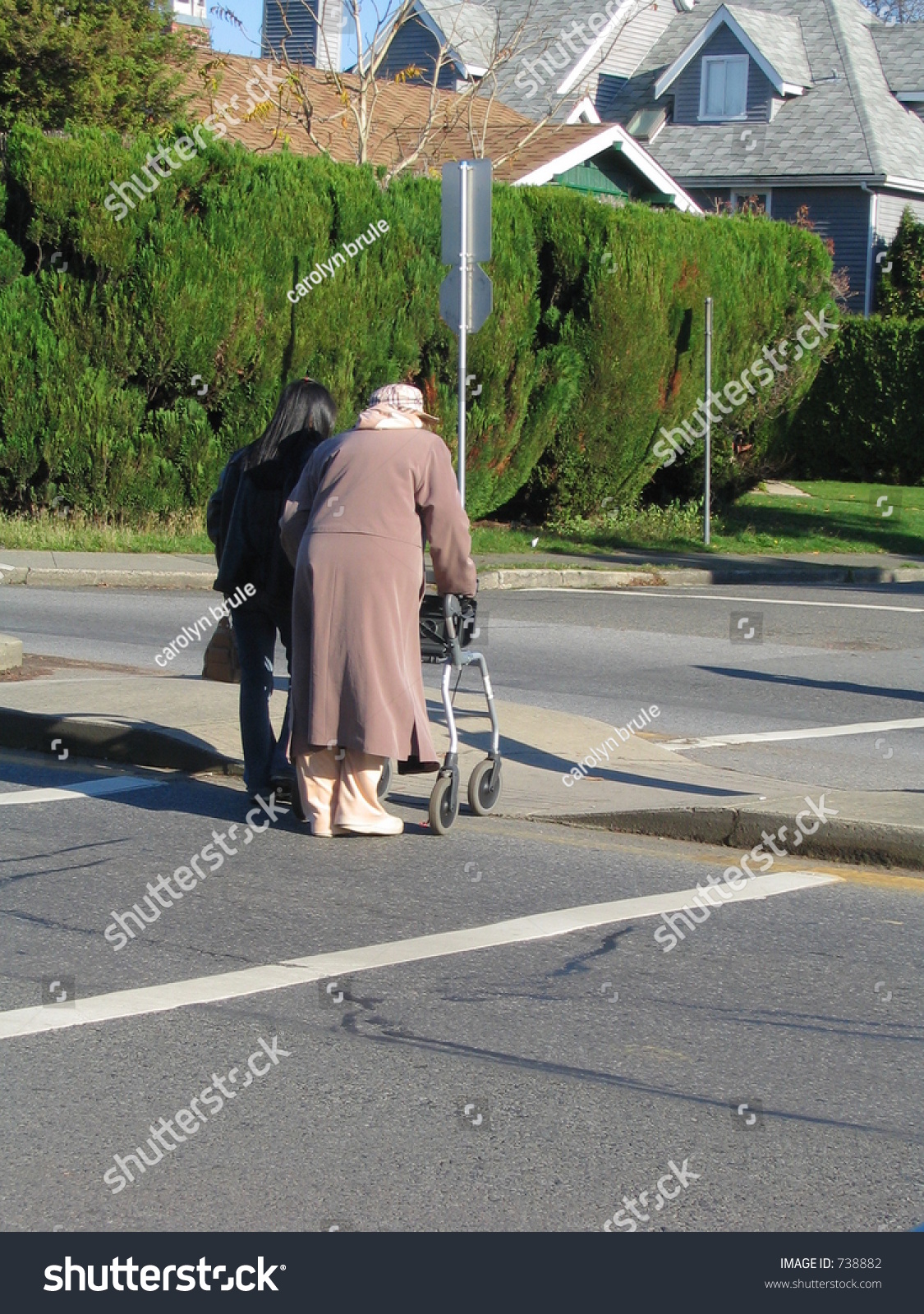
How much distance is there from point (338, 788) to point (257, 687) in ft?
2.32

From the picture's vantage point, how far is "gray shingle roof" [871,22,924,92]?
152ft

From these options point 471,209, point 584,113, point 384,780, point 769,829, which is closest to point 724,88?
point 584,113

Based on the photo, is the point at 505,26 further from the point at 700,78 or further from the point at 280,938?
the point at 280,938

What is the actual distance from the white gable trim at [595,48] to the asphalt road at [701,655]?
2940cm

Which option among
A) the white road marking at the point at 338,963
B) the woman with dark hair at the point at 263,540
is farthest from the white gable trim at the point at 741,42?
the white road marking at the point at 338,963

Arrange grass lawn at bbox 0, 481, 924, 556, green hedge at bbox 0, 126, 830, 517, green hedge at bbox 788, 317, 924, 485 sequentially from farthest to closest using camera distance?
green hedge at bbox 788, 317, 924, 485 < grass lawn at bbox 0, 481, 924, 556 < green hedge at bbox 0, 126, 830, 517

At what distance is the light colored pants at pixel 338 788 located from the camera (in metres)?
7.35

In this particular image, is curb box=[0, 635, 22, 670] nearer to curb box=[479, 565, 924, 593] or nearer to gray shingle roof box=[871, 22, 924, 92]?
curb box=[479, 565, 924, 593]

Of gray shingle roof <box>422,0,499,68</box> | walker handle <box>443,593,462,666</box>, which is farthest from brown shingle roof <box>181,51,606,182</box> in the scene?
walker handle <box>443,593,462,666</box>

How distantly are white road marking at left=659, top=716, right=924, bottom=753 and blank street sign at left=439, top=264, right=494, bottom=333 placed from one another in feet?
20.2

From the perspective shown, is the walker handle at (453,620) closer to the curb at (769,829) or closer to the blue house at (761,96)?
the curb at (769,829)

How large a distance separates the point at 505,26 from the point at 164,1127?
1893 inches
